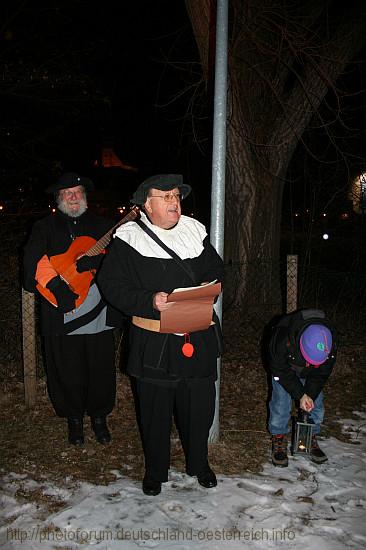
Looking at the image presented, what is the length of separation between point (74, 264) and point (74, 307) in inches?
12.5

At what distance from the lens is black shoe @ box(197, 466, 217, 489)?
3559mm

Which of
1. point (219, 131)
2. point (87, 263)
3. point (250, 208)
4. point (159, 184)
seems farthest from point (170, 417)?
point (250, 208)

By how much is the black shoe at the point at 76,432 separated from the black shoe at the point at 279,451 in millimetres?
1495

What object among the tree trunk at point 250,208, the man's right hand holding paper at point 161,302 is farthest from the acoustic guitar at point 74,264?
the tree trunk at point 250,208

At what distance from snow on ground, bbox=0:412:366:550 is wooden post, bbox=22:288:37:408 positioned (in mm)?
1444

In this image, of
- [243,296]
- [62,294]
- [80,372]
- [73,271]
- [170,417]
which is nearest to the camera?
[170,417]

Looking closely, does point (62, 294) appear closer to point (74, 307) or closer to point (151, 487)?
point (74, 307)

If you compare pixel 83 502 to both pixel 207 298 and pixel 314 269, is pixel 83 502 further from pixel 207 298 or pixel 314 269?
pixel 314 269

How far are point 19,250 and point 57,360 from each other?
12.2 ft

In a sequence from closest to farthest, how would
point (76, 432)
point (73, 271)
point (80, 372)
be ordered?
point (73, 271) → point (80, 372) → point (76, 432)

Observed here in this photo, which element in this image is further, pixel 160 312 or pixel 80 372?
pixel 80 372

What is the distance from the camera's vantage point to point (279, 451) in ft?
13.0

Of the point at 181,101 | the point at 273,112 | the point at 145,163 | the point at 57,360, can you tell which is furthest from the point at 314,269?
the point at 145,163

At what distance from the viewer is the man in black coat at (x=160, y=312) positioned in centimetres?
323
